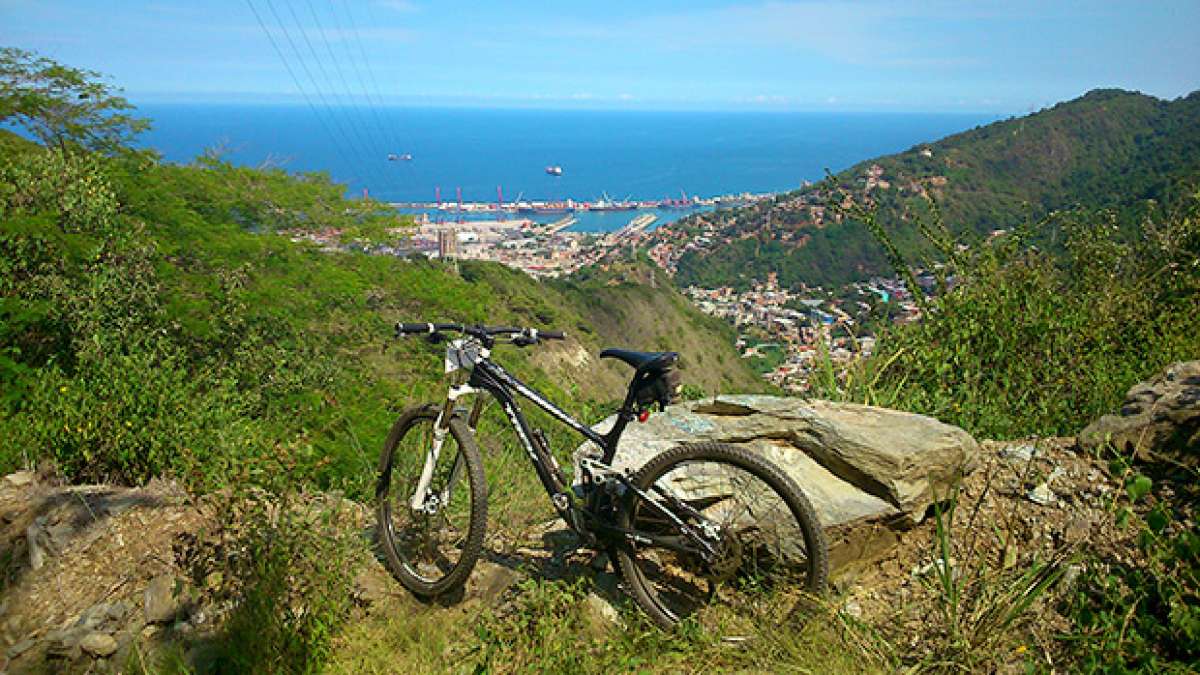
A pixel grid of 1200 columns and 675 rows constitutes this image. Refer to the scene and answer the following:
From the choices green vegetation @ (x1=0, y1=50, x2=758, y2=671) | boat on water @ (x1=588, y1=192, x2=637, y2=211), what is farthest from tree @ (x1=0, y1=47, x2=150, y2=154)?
boat on water @ (x1=588, y1=192, x2=637, y2=211)

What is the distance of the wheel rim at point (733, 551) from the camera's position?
2.94 metres

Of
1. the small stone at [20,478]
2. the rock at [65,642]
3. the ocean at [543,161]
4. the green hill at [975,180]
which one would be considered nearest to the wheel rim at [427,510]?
the rock at [65,642]

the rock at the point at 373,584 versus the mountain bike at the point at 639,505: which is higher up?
the mountain bike at the point at 639,505

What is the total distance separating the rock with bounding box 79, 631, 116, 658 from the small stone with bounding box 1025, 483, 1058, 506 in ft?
14.0

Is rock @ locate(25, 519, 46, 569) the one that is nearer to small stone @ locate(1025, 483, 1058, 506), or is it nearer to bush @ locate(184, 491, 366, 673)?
bush @ locate(184, 491, 366, 673)

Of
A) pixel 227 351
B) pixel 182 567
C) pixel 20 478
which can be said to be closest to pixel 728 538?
pixel 182 567

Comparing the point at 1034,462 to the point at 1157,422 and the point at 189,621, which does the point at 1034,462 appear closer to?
the point at 1157,422

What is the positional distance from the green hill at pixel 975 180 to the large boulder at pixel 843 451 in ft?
106

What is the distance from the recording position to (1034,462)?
3951 mm

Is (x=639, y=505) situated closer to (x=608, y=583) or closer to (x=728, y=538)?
(x=728, y=538)

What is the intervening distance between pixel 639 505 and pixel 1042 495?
2.17 meters

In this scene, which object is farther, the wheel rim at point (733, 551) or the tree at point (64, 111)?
the tree at point (64, 111)

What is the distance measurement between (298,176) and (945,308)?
1591 centimetres

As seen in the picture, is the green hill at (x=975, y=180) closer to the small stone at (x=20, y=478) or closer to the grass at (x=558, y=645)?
the grass at (x=558, y=645)
